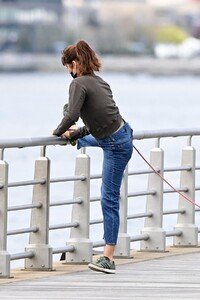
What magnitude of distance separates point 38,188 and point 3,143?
62cm

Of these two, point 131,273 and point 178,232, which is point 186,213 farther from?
point 131,273

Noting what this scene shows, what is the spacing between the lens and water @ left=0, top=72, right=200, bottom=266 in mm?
28652

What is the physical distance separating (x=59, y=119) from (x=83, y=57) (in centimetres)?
7119

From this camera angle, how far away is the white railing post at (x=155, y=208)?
11.0 meters

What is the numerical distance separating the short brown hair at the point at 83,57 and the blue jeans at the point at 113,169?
0.46 metres

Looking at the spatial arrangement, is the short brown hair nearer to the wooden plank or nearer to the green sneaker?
the green sneaker

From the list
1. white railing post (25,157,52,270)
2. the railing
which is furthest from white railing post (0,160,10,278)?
white railing post (25,157,52,270)

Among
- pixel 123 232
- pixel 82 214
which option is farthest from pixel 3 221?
pixel 123 232

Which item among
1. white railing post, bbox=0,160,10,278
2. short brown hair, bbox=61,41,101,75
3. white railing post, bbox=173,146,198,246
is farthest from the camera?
white railing post, bbox=173,146,198,246

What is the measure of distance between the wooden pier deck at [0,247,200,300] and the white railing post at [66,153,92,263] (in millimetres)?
139

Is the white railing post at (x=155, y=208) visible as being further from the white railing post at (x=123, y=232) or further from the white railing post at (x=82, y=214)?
the white railing post at (x=82, y=214)

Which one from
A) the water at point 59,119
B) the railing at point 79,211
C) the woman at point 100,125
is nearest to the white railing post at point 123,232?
the railing at point 79,211

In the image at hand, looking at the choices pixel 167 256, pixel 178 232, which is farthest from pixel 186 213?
pixel 167 256

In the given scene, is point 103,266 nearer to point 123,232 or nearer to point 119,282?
point 119,282
